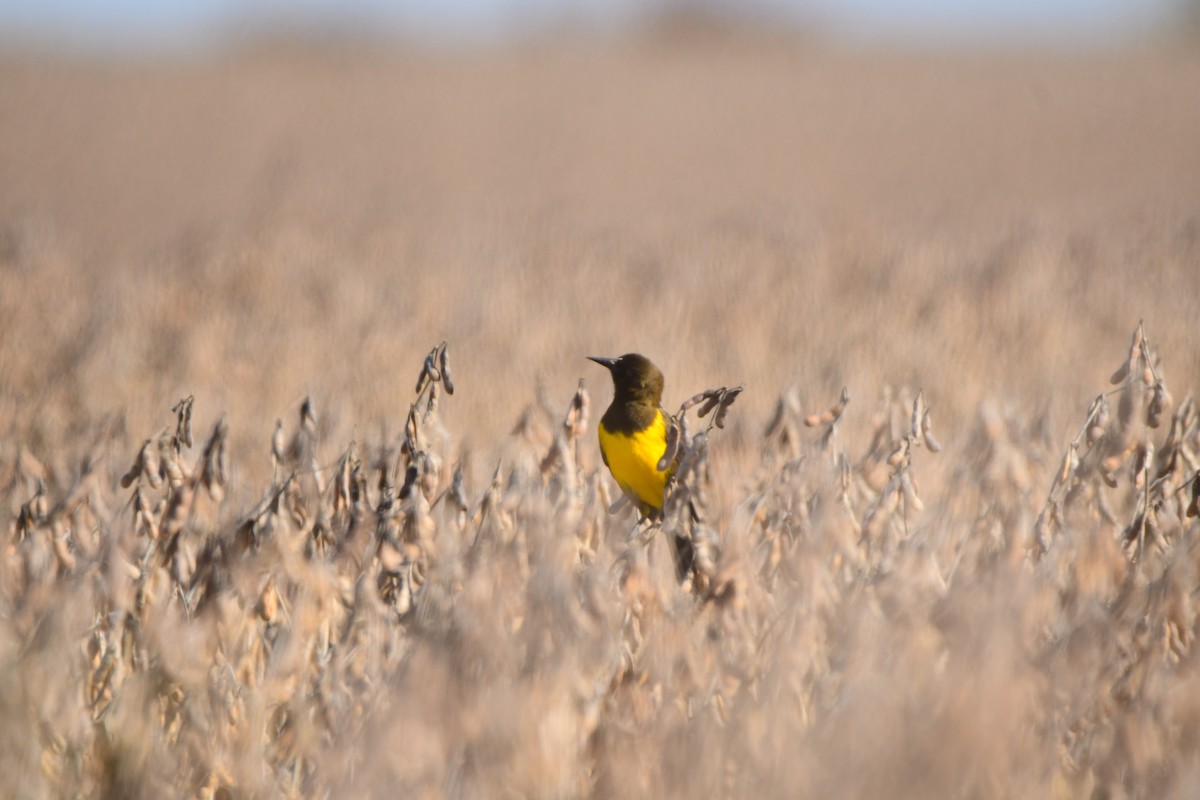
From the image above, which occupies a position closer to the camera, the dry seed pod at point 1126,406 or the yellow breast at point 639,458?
the dry seed pod at point 1126,406

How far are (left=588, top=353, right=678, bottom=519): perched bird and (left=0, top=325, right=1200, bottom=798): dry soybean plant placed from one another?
0.77m

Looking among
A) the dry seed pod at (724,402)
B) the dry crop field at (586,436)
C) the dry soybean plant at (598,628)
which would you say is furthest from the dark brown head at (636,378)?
the dry seed pod at (724,402)

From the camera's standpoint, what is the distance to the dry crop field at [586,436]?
1926 mm

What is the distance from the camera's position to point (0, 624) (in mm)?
2135

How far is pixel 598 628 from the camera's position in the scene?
6.81ft

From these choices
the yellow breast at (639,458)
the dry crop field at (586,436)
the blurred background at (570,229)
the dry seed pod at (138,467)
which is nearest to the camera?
the dry crop field at (586,436)

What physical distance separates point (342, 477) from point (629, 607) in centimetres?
70

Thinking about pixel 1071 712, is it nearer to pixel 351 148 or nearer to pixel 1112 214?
pixel 1112 214

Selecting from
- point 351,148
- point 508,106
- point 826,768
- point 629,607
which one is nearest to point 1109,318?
point 629,607

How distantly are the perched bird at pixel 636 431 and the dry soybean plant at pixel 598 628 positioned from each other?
0.77 m

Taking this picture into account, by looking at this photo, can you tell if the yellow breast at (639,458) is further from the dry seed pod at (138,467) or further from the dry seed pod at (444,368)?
A: the dry seed pod at (138,467)

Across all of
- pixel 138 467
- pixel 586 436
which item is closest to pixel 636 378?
pixel 586 436

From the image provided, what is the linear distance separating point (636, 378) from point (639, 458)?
0.26 metres

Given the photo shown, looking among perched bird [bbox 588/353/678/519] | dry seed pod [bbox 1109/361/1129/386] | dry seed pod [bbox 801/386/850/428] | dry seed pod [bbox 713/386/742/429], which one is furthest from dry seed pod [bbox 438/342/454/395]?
dry seed pod [bbox 1109/361/1129/386]
